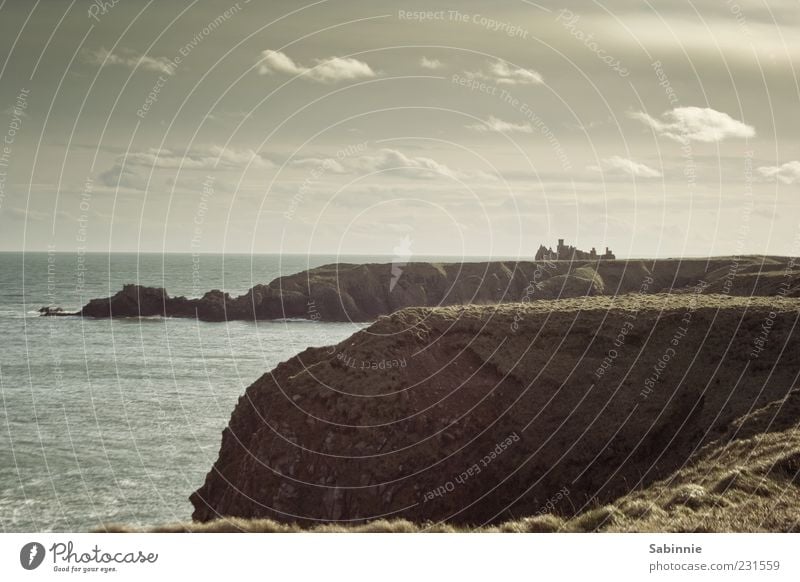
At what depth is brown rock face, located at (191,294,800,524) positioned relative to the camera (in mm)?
Result: 34844

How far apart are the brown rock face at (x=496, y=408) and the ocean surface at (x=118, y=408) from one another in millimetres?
A: 14354

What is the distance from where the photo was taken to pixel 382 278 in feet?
543

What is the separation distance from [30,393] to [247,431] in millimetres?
67140

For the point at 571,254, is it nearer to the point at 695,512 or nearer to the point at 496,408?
the point at 496,408

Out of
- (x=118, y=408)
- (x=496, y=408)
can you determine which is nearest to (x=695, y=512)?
(x=496, y=408)

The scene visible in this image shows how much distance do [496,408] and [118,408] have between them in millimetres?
58731

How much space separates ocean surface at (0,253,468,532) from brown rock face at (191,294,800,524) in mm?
14354

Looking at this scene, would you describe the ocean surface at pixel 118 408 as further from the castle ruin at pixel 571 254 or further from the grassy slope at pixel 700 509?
the castle ruin at pixel 571 254
